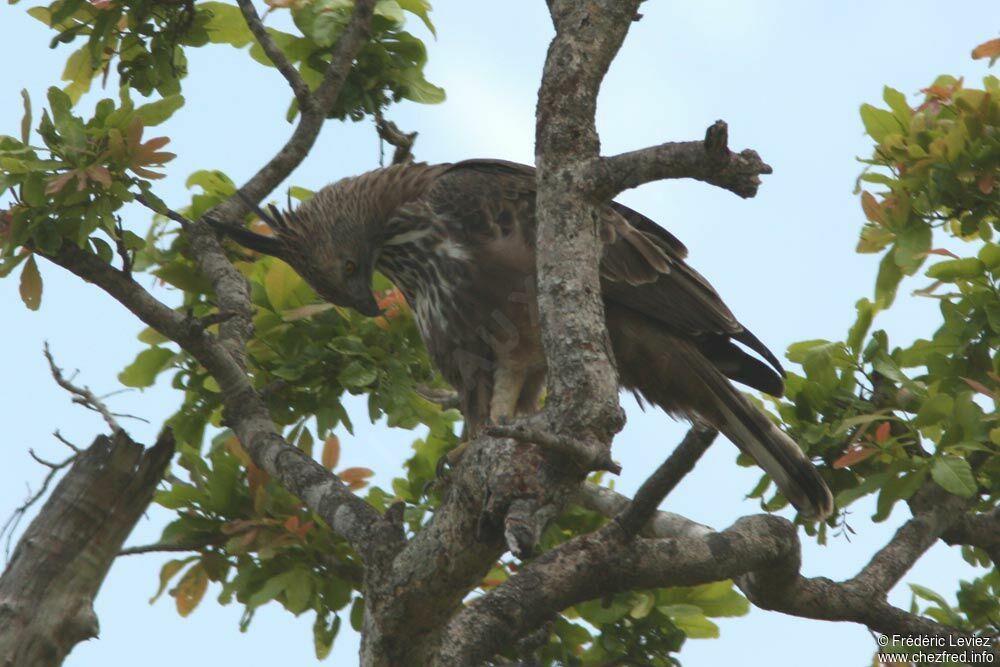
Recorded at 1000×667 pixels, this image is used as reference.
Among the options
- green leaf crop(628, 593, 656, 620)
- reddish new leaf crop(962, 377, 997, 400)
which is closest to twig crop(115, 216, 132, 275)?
A: green leaf crop(628, 593, 656, 620)

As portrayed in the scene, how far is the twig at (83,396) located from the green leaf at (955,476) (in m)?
2.34

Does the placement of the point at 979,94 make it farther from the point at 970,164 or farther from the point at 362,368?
the point at 362,368

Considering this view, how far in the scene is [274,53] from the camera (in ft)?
13.1

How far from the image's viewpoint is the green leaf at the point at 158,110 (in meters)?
3.44

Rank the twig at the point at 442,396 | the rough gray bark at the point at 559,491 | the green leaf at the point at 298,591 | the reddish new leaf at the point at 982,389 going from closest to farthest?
the rough gray bark at the point at 559,491, the reddish new leaf at the point at 982,389, the green leaf at the point at 298,591, the twig at the point at 442,396

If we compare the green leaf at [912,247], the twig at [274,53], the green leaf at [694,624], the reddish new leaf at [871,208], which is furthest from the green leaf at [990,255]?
the twig at [274,53]

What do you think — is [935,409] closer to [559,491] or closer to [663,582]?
[663,582]

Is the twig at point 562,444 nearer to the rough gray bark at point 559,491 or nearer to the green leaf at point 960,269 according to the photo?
the rough gray bark at point 559,491

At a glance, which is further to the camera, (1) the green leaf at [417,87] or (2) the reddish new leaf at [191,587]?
(1) the green leaf at [417,87]

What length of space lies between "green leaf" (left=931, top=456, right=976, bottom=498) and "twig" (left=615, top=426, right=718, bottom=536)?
93 centimetres

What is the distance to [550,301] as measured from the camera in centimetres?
278

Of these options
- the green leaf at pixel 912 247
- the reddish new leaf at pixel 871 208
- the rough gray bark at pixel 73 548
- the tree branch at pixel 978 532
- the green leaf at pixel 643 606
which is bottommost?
the rough gray bark at pixel 73 548

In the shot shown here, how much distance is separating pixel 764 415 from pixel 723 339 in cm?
51

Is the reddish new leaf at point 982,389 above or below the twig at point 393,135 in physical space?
below
